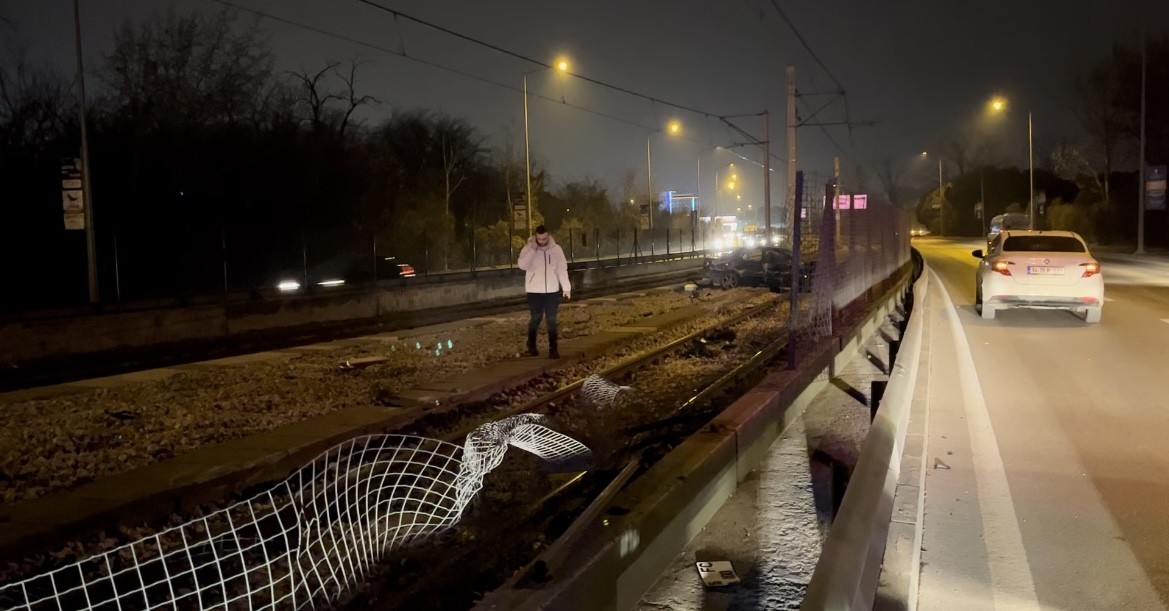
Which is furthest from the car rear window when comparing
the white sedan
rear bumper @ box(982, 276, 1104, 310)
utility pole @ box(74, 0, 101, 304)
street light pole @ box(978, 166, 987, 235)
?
street light pole @ box(978, 166, 987, 235)

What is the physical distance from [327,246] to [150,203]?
6.75m

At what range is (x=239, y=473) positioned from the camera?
7035 millimetres

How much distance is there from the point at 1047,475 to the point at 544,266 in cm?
692

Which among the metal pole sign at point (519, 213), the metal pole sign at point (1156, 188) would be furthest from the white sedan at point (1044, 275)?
the metal pole sign at point (1156, 188)

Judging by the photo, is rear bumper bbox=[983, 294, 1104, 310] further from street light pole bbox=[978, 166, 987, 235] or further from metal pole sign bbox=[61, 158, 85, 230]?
street light pole bbox=[978, 166, 987, 235]

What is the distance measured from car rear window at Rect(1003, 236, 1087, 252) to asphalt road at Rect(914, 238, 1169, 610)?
95.4 inches

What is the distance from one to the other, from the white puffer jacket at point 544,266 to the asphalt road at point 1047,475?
4.89 m

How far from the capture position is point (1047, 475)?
6.96 metres

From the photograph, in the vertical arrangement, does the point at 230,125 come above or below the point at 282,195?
above

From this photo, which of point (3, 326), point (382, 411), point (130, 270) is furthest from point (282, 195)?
point (382, 411)

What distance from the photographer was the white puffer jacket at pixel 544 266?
40.1 ft

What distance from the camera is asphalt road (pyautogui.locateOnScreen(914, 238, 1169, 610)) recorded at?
4.94 m

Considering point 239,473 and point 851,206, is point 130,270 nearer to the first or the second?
point 851,206

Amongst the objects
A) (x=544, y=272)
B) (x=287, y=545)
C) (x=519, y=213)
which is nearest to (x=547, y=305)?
(x=544, y=272)
